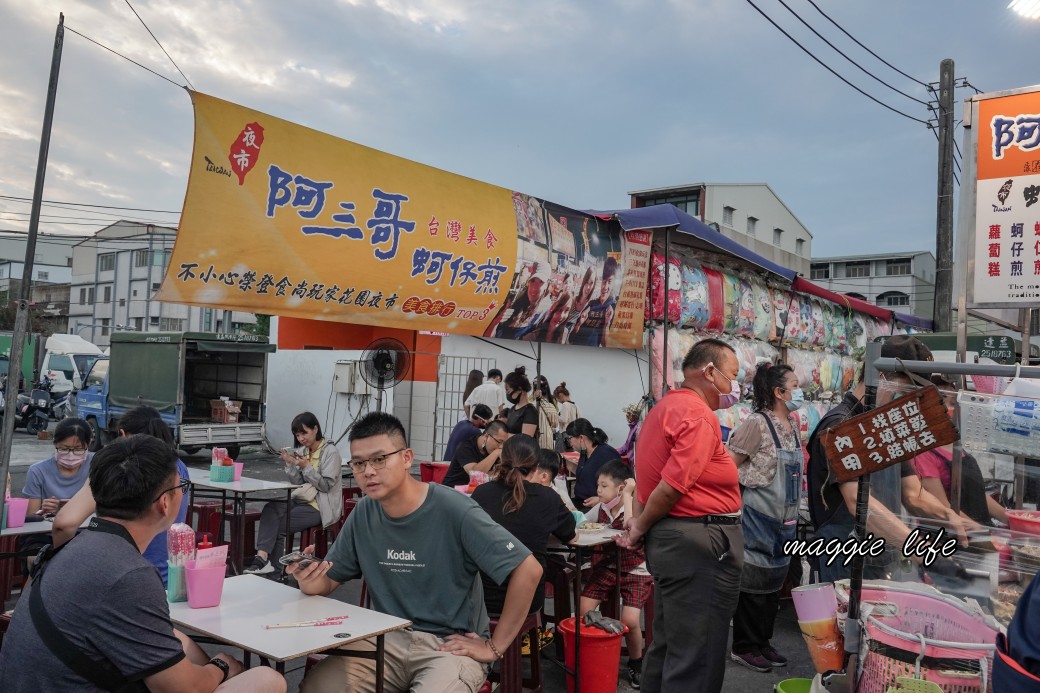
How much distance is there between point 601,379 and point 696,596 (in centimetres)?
765

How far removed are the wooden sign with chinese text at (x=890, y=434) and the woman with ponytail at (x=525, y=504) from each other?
2016 millimetres

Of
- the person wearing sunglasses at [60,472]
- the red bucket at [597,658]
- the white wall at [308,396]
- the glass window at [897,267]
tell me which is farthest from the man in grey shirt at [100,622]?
the glass window at [897,267]

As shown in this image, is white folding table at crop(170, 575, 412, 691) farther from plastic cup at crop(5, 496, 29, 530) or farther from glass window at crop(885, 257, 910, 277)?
glass window at crop(885, 257, 910, 277)

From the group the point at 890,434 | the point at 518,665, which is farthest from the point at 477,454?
the point at 890,434

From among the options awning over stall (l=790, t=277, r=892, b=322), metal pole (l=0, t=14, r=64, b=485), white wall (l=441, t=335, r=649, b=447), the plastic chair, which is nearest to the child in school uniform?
the plastic chair

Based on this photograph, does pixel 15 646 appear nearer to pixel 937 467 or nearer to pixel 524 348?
pixel 937 467

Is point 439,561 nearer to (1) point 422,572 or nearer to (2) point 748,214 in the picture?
(1) point 422,572

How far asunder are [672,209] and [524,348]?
536cm

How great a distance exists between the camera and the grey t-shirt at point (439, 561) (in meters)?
3.06

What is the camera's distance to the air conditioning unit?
14391 millimetres

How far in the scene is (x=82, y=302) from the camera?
41031 millimetres

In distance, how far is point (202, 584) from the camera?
9.62ft

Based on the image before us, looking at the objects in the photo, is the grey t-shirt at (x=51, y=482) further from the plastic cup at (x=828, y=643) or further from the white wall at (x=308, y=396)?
the white wall at (x=308, y=396)

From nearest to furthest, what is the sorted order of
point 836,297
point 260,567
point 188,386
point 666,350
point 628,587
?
1. point 628,587
2. point 260,567
3. point 666,350
4. point 836,297
5. point 188,386
